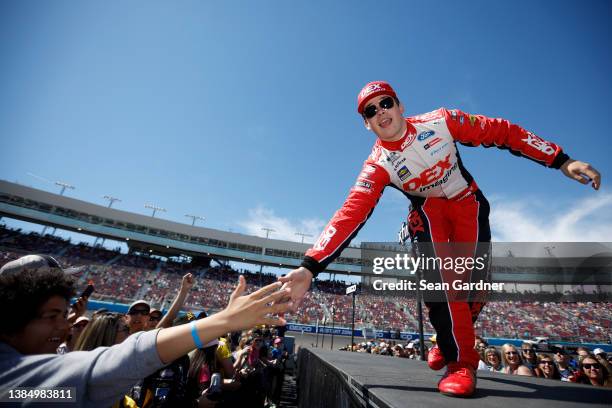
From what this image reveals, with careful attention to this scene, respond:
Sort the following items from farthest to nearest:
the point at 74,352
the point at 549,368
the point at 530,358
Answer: the point at 530,358, the point at 549,368, the point at 74,352

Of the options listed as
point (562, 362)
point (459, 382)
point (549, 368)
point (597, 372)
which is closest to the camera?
point (459, 382)

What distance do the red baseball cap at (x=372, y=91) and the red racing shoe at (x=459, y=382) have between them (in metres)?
1.94

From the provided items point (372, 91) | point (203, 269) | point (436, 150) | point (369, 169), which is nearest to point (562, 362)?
point (436, 150)

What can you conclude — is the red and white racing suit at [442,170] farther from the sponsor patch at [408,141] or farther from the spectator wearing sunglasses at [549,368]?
the spectator wearing sunglasses at [549,368]

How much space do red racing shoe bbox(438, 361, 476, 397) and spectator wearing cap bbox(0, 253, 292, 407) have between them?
3.48 ft

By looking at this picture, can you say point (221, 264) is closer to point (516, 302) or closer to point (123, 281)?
point (123, 281)

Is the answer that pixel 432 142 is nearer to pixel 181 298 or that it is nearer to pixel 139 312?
pixel 181 298

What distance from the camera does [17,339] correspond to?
1.05 metres

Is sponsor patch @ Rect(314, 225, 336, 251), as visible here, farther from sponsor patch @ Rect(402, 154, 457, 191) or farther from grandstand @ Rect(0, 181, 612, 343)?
grandstand @ Rect(0, 181, 612, 343)

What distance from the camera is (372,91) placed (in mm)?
2363

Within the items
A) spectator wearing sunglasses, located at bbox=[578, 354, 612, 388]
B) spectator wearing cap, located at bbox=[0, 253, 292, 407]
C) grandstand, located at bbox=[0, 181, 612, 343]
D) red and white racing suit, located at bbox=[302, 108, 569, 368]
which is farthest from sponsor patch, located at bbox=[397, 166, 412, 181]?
grandstand, located at bbox=[0, 181, 612, 343]

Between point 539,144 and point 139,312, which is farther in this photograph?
point 139,312

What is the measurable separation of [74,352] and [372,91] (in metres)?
2.35

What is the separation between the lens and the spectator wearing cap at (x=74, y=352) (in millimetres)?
919
